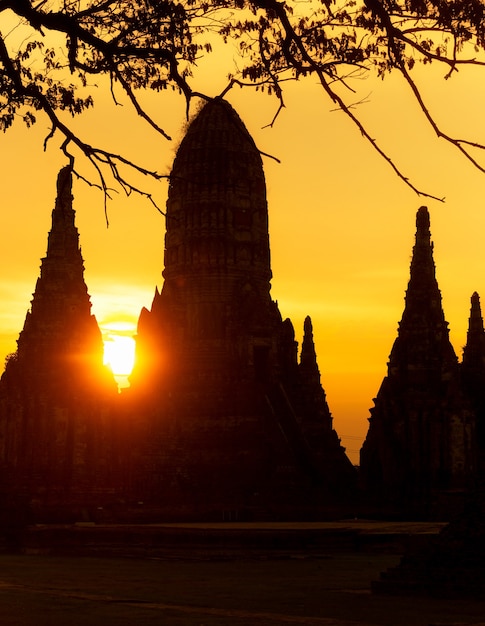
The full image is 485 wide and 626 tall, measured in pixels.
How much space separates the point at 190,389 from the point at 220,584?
27.3 metres

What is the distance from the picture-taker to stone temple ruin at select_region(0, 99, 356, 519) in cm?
4206

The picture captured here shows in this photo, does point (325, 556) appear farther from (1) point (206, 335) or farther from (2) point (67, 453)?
(1) point (206, 335)

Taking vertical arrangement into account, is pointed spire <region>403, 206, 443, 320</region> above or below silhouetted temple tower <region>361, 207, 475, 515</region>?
above

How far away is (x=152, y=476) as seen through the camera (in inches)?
1729

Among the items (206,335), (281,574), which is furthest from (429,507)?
(281,574)

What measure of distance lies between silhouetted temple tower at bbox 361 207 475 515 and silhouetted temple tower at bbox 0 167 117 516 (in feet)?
31.6

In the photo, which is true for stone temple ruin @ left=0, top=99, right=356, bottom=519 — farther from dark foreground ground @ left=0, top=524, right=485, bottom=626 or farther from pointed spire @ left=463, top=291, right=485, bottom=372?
dark foreground ground @ left=0, top=524, right=485, bottom=626

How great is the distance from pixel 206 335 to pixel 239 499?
8541 mm

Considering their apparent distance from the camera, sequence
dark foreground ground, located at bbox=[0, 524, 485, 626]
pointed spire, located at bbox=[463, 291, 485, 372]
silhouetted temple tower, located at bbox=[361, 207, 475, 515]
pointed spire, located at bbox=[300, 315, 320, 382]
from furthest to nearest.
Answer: pointed spire, located at bbox=[300, 315, 320, 382] < pointed spire, located at bbox=[463, 291, 485, 372] < silhouetted temple tower, located at bbox=[361, 207, 475, 515] < dark foreground ground, located at bbox=[0, 524, 485, 626]

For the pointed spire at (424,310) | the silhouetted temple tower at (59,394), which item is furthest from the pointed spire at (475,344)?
the silhouetted temple tower at (59,394)

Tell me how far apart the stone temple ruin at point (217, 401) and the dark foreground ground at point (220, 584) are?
29.0ft

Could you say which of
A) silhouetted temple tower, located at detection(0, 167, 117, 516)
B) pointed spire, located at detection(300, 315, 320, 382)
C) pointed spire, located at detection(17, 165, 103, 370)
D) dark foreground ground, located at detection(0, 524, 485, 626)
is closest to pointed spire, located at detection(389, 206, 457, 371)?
pointed spire, located at detection(300, 315, 320, 382)

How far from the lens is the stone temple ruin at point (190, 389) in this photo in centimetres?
4206

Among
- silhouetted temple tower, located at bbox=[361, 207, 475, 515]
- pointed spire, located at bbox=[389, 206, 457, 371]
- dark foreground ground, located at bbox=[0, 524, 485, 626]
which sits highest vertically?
pointed spire, located at bbox=[389, 206, 457, 371]
